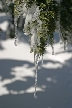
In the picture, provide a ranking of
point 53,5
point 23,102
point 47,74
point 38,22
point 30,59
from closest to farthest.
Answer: point 38,22
point 53,5
point 23,102
point 47,74
point 30,59

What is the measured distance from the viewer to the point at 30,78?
9.41 m

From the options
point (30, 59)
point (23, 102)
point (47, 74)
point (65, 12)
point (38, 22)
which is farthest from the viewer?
point (30, 59)

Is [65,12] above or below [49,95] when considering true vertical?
above

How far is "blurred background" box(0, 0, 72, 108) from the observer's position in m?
8.06

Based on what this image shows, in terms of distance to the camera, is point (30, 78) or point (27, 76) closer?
point (30, 78)

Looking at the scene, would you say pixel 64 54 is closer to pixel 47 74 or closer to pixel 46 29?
pixel 47 74

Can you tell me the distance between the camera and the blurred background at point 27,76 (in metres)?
8.06

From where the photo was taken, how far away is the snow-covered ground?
26.4 ft

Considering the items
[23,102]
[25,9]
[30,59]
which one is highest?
[25,9]

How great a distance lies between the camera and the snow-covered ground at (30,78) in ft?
26.4

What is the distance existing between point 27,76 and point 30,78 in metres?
0.22

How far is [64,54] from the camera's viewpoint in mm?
11422

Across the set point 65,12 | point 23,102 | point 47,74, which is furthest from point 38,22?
point 47,74

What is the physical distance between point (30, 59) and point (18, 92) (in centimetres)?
260
